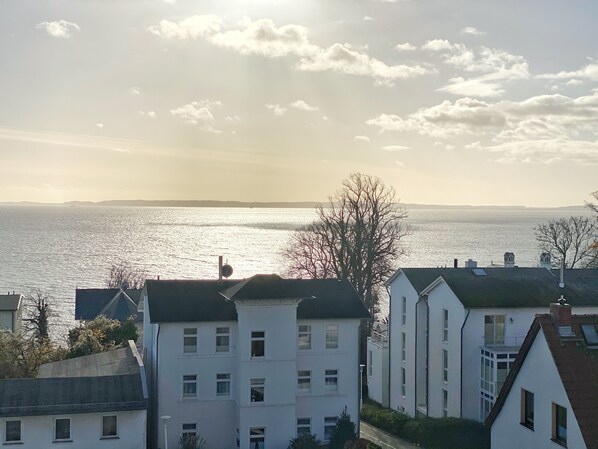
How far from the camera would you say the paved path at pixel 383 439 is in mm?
35500

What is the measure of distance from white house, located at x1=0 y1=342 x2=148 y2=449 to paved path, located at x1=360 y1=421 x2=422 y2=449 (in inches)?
460

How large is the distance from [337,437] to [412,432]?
14.0ft

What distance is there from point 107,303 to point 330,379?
43.5 m

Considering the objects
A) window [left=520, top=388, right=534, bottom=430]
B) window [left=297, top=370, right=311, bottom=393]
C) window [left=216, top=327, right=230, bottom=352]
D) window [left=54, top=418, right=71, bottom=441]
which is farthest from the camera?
window [left=297, top=370, right=311, bottom=393]

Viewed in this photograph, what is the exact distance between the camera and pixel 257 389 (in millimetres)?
33688

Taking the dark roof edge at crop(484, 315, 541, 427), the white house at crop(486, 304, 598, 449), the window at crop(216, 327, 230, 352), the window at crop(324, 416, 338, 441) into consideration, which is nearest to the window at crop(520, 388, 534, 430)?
the white house at crop(486, 304, 598, 449)

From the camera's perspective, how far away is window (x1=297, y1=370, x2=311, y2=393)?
35312 mm

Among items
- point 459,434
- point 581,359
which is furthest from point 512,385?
point 459,434

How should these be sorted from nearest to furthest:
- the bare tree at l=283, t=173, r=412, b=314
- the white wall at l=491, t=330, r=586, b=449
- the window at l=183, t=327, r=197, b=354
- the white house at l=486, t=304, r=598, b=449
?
the white house at l=486, t=304, r=598, b=449 < the white wall at l=491, t=330, r=586, b=449 < the window at l=183, t=327, r=197, b=354 < the bare tree at l=283, t=173, r=412, b=314

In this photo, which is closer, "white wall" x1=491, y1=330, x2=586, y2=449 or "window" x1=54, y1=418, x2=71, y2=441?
"white wall" x1=491, y1=330, x2=586, y2=449

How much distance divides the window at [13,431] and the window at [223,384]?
28.8 ft

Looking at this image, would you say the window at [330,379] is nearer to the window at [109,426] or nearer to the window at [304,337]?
the window at [304,337]

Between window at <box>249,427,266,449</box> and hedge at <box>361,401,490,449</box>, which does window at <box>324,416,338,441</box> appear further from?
hedge at <box>361,401,490,449</box>

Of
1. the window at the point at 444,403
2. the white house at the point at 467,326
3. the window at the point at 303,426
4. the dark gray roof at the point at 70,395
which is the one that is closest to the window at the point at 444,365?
the white house at the point at 467,326
